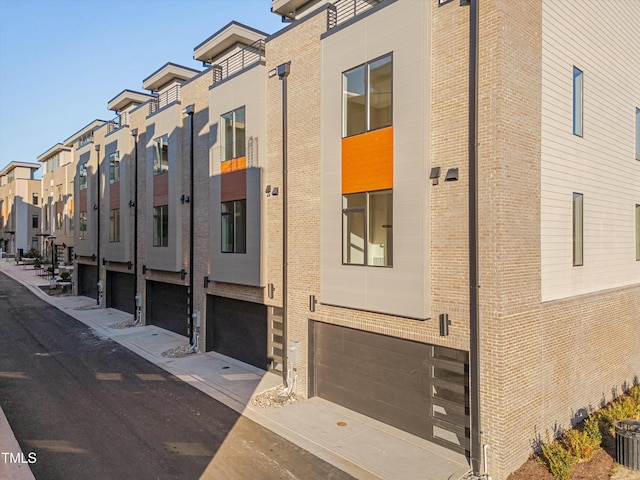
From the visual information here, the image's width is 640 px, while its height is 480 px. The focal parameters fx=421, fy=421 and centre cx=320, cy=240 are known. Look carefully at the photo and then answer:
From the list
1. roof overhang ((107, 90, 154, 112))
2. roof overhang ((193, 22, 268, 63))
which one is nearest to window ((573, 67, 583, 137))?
roof overhang ((193, 22, 268, 63))

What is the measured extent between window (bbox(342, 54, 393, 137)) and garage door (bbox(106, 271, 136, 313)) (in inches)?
777

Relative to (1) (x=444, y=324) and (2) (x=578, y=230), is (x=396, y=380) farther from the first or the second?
(2) (x=578, y=230)

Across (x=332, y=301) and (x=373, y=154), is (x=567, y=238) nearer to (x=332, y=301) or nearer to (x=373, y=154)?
(x=373, y=154)

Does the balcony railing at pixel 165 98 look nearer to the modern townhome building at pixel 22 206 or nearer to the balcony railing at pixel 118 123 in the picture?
the balcony railing at pixel 118 123

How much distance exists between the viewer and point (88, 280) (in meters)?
34.2

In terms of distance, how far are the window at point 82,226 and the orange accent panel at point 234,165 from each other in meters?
22.1

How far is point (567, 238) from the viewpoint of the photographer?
10828mm

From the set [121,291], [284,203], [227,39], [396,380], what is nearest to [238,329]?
[284,203]

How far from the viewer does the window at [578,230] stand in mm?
11203

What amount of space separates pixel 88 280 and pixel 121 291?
8001mm

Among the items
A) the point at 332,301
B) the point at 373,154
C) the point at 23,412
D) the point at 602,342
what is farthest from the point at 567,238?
the point at 23,412

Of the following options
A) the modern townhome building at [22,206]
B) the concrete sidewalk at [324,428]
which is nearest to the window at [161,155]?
the concrete sidewalk at [324,428]

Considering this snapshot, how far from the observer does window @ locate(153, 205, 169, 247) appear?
21672 millimetres

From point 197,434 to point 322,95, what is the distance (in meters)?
Answer: 9.83
